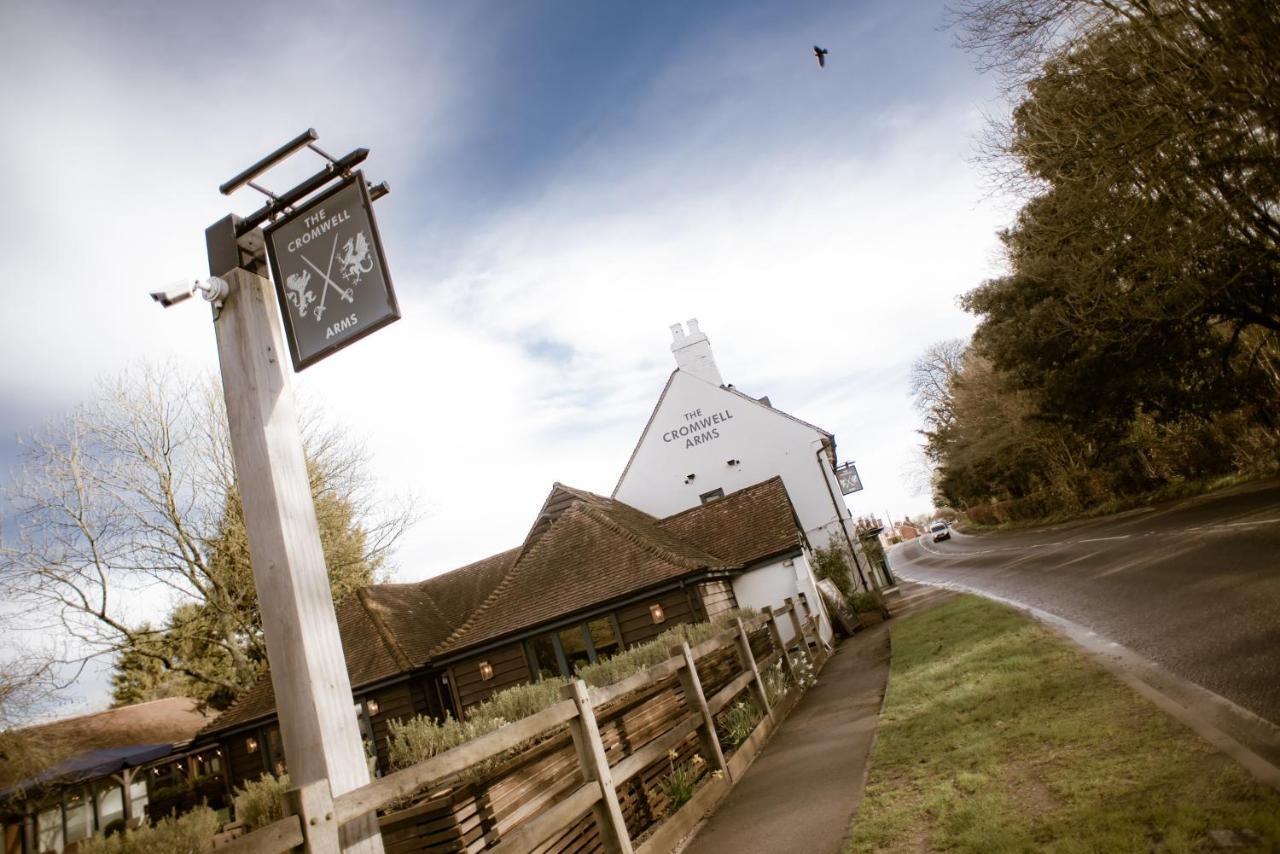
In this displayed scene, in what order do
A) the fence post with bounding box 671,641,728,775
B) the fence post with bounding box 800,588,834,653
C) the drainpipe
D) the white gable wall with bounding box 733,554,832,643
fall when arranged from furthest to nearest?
the drainpipe, the white gable wall with bounding box 733,554,832,643, the fence post with bounding box 800,588,834,653, the fence post with bounding box 671,641,728,775

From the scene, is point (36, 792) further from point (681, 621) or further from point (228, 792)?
point (681, 621)

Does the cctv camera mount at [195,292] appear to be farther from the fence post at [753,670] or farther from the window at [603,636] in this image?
the window at [603,636]

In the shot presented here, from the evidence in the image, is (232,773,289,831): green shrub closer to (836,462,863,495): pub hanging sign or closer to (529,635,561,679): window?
(529,635,561,679): window

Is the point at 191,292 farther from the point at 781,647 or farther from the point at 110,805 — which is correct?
the point at 110,805

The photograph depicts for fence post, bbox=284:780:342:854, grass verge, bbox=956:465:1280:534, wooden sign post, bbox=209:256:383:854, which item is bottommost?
grass verge, bbox=956:465:1280:534

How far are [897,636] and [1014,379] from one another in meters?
16.6

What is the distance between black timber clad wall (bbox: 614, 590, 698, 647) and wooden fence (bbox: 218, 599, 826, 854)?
9.72 m

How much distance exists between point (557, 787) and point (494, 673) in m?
14.2

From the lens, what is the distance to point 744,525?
73.6 ft

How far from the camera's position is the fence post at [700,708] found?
248 inches

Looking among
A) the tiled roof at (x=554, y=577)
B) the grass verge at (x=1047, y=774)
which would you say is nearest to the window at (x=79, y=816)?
the tiled roof at (x=554, y=577)

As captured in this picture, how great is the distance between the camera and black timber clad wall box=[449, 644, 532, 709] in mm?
17500

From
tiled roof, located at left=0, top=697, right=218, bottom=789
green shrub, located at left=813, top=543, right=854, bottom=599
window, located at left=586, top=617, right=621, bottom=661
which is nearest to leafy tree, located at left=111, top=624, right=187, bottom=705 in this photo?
tiled roof, located at left=0, top=697, right=218, bottom=789

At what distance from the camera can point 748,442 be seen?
1109 inches
